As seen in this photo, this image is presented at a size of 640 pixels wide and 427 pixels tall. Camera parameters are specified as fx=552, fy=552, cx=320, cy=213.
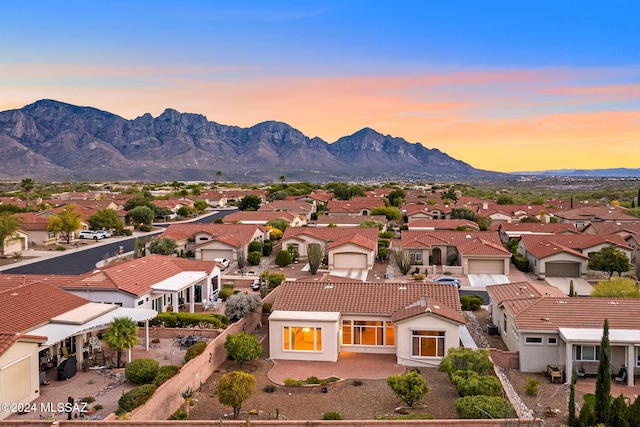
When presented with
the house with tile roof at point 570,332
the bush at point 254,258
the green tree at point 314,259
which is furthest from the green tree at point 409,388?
the bush at point 254,258

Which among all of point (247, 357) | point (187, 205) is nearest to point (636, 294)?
point (247, 357)

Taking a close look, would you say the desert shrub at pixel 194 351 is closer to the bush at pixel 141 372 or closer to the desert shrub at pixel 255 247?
the bush at pixel 141 372

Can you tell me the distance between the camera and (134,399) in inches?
759

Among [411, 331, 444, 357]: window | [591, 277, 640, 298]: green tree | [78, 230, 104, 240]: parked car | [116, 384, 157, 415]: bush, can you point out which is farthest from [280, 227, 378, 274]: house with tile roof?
[116, 384, 157, 415]: bush

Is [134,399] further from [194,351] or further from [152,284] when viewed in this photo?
[152,284]

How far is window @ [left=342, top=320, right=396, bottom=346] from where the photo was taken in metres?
28.9

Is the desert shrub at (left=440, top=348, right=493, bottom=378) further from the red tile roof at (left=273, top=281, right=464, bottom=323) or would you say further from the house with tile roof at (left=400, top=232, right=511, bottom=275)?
the house with tile roof at (left=400, top=232, right=511, bottom=275)

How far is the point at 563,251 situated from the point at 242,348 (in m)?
34.1

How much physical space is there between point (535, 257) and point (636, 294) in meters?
15.7

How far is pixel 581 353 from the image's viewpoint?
2547cm

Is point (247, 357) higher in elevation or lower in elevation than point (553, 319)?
lower

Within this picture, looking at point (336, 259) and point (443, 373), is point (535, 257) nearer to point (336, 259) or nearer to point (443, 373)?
point (336, 259)

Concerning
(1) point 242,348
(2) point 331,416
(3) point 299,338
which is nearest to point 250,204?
(3) point 299,338

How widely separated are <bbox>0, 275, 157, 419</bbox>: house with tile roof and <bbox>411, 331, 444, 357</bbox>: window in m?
13.0
